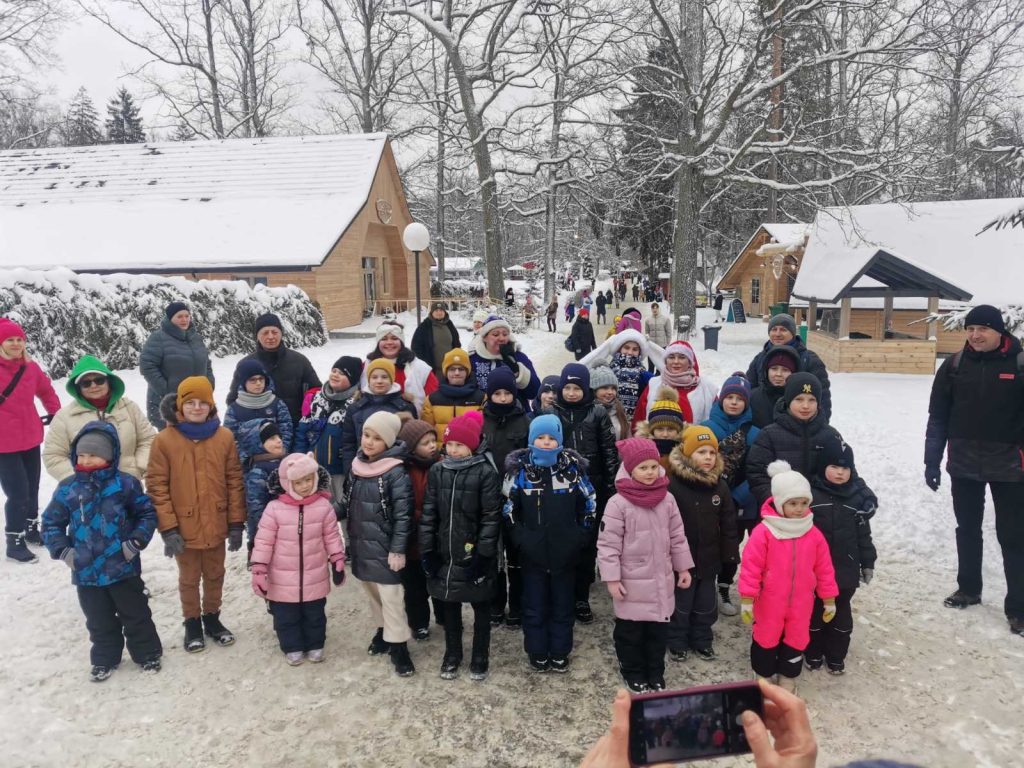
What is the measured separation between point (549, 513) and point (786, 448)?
1671mm

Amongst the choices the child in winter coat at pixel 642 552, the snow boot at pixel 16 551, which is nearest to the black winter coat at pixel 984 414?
the child in winter coat at pixel 642 552

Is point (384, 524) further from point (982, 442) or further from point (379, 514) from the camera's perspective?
point (982, 442)

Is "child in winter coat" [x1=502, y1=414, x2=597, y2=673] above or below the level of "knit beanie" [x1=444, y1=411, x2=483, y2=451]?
below

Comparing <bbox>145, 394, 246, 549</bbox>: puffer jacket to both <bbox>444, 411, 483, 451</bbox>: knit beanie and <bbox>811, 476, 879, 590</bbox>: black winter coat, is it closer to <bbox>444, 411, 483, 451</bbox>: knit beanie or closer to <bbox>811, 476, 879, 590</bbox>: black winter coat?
<bbox>444, 411, 483, 451</bbox>: knit beanie

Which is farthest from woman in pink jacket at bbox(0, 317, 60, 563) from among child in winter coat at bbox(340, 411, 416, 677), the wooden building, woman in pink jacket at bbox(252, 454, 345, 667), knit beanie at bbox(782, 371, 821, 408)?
the wooden building

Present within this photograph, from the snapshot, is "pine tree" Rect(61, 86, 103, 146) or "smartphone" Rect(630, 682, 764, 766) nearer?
"smartphone" Rect(630, 682, 764, 766)

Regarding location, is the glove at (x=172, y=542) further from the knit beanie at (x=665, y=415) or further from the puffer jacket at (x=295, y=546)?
the knit beanie at (x=665, y=415)

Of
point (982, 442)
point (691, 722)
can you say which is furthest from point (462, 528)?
point (982, 442)

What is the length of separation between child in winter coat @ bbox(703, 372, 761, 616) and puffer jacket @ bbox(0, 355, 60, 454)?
18.0 feet

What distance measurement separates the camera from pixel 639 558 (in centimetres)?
376

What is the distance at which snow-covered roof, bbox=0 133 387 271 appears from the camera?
1928 centimetres

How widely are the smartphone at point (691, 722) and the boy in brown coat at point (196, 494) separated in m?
3.58

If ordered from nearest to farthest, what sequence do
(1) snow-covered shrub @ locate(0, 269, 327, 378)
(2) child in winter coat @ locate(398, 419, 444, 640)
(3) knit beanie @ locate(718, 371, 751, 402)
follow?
(2) child in winter coat @ locate(398, 419, 444, 640) → (3) knit beanie @ locate(718, 371, 751, 402) → (1) snow-covered shrub @ locate(0, 269, 327, 378)

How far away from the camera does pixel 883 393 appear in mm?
11305
